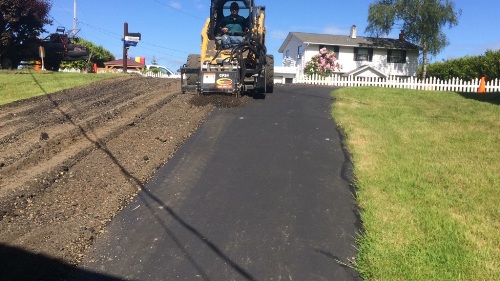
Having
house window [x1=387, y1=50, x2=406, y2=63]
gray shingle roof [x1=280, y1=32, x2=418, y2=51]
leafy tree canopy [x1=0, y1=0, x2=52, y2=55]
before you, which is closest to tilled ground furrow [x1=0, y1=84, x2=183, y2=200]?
leafy tree canopy [x1=0, y1=0, x2=52, y2=55]

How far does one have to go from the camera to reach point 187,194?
6238mm

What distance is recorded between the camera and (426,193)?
20.3ft

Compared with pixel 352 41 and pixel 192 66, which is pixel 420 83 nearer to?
pixel 192 66

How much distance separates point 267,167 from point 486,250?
3395mm

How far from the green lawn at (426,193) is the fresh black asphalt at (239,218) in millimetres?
312

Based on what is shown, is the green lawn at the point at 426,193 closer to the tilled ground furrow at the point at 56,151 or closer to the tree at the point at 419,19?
the tilled ground furrow at the point at 56,151

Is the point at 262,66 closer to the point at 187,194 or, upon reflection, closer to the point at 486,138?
the point at 486,138

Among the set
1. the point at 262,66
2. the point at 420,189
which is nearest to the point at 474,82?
the point at 262,66

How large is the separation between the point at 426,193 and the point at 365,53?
41.7m

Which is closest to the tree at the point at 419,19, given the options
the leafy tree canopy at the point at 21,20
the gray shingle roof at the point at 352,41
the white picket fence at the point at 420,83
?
the gray shingle roof at the point at 352,41

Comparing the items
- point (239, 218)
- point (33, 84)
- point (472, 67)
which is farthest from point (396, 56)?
point (239, 218)

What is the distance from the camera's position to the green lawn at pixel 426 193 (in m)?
4.51

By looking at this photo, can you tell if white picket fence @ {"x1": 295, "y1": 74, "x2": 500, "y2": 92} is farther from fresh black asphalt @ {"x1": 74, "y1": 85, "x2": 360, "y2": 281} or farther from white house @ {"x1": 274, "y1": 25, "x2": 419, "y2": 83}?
fresh black asphalt @ {"x1": 74, "y1": 85, "x2": 360, "y2": 281}

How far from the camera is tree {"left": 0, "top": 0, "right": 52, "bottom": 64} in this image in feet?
73.5
